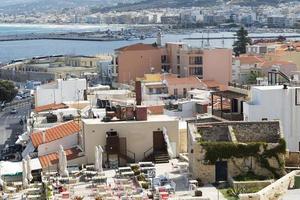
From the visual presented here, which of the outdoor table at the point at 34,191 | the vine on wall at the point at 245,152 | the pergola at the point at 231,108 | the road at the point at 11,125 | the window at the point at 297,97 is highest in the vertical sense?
the window at the point at 297,97

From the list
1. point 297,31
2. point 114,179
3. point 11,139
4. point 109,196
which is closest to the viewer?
point 109,196

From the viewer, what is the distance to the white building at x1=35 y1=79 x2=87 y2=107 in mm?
40438

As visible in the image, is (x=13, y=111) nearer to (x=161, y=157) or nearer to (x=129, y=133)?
(x=129, y=133)

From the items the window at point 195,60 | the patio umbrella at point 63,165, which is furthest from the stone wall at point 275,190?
the window at point 195,60

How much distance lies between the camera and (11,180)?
72.0 feet

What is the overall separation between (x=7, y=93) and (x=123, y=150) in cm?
3158

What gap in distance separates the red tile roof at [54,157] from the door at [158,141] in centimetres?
224

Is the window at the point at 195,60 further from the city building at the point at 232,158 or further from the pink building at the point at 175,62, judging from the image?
the city building at the point at 232,158

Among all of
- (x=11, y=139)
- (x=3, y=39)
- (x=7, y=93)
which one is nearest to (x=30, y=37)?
(x=3, y=39)

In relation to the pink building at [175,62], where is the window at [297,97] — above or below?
above

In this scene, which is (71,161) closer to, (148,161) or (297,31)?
(148,161)

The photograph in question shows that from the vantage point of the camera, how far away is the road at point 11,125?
3633cm

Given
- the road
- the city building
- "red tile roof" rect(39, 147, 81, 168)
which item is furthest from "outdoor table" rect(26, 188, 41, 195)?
the road

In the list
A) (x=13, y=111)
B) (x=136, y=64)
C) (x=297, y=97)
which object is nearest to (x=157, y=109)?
(x=297, y=97)
